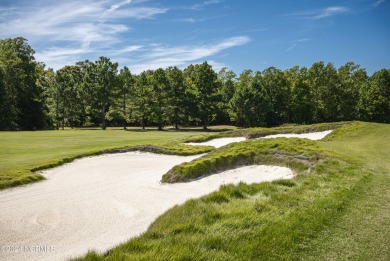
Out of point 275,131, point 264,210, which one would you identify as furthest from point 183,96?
point 264,210

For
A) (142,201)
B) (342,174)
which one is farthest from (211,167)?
(342,174)

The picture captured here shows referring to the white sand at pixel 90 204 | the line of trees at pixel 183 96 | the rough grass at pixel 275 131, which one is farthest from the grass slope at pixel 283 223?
the line of trees at pixel 183 96

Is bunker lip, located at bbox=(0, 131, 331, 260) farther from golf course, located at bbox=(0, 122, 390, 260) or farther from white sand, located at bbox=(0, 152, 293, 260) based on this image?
golf course, located at bbox=(0, 122, 390, 260)

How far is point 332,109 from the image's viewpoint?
69.0 m

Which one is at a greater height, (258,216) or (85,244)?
(258,216)

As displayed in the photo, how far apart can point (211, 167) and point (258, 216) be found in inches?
349

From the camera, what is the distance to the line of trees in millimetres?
64875

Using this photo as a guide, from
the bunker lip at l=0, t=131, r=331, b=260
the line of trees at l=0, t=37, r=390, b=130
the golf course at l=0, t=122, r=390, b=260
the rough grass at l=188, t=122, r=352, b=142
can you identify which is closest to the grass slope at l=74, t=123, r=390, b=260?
the golf course at l=0, t=122, r=390, b=260

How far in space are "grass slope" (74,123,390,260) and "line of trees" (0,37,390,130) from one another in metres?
55.7

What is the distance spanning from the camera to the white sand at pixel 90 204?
323 inches

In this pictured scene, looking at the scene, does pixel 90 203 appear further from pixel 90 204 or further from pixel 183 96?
pixel 183 96

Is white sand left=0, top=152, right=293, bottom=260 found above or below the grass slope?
below

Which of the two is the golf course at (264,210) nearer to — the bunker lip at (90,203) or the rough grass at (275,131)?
the bunker lip at (90,203)

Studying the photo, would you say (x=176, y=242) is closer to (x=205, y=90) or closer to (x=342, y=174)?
(x=342, y=174)
